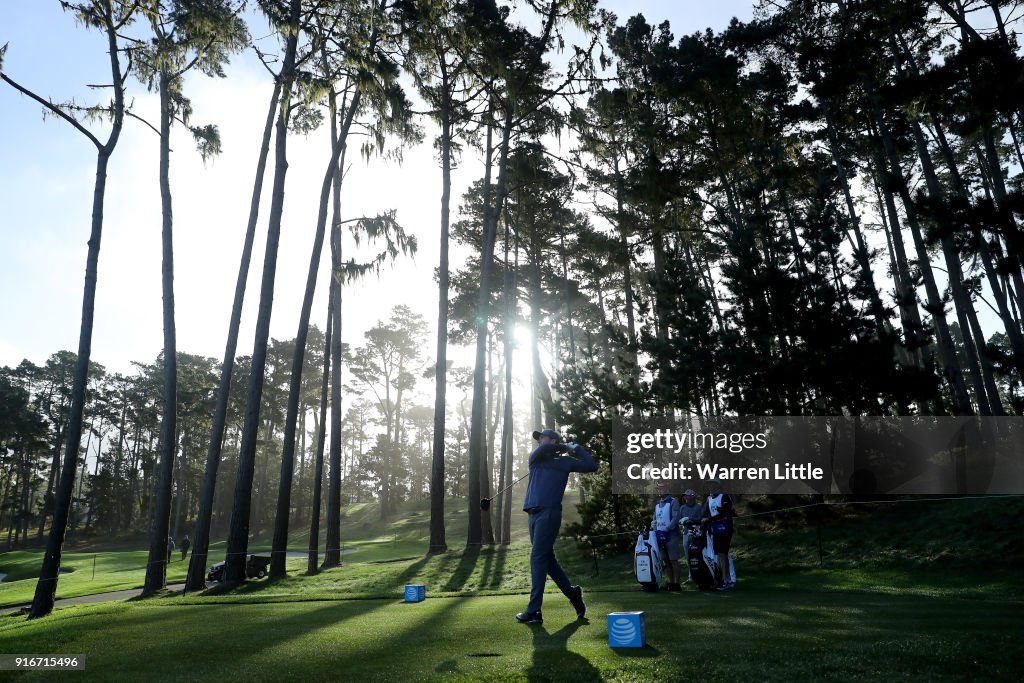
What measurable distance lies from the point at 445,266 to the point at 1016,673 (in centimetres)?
2141

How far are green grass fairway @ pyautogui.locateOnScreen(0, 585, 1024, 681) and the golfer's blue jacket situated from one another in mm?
1278

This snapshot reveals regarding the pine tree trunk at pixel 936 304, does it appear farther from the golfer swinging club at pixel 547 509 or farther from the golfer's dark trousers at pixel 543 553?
the golfer's dark trousers at pixel 543 553

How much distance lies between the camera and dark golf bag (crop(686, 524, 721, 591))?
39.9ft

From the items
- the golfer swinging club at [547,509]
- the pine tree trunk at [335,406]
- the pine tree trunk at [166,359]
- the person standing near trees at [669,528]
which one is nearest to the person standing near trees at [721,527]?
the person standing near trees at [669,528]

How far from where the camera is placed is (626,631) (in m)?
5.29

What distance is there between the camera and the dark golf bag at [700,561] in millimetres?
12172

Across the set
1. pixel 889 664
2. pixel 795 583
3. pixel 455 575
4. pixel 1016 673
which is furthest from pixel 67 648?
pixel 455 575

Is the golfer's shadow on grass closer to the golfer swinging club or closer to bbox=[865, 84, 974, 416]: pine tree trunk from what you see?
the golfer swinging club

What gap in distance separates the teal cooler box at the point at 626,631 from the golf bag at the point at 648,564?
704 centimetres

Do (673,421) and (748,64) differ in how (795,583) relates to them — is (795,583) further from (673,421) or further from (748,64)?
(748,64)

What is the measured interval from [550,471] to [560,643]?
6.98 feet

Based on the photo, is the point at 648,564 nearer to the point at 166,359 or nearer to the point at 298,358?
the point at 298,358

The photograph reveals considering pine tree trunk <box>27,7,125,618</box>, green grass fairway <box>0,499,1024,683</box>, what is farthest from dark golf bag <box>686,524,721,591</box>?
pine tree trunk <box>27,7,125,618</box>

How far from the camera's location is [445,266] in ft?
79.8
